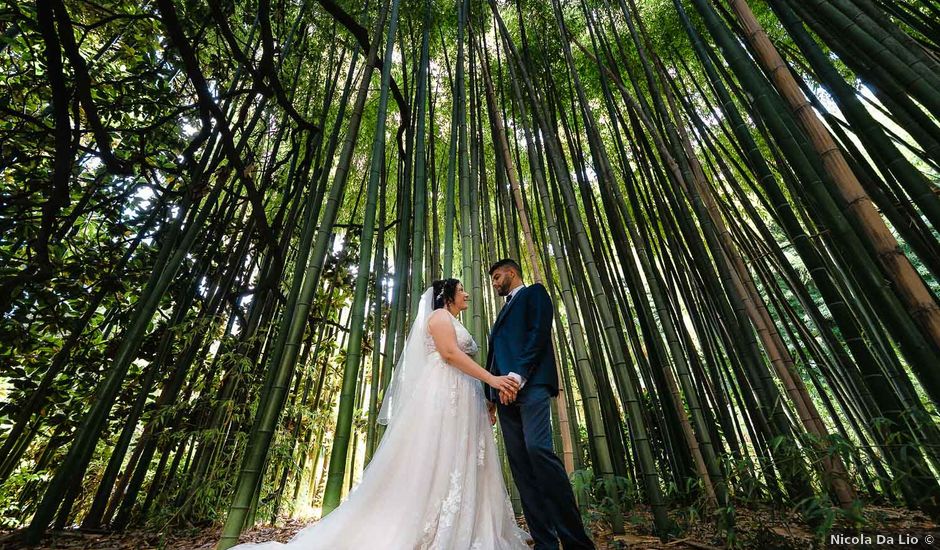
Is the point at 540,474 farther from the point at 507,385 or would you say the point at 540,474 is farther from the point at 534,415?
the point at 507,385

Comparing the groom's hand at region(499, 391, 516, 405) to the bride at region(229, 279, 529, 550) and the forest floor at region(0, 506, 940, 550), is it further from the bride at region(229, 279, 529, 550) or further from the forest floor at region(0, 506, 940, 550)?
the forest floor at region(0, 506, 940, 550)

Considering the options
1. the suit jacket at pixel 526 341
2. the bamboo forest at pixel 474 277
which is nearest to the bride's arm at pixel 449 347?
the suit jacket at pixel 526 341

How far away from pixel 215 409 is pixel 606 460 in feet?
7.60

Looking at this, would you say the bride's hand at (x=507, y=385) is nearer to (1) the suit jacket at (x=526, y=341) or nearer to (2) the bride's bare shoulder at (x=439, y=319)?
(1) the suit jacket at (x=526, y=341)

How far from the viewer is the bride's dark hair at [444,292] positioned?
1813 millimetres

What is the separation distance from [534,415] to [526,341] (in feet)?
0.95

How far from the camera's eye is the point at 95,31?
2691mm

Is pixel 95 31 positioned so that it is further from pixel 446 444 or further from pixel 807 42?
pixel 807 42

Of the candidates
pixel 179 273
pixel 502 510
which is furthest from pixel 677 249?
pixel 179 273

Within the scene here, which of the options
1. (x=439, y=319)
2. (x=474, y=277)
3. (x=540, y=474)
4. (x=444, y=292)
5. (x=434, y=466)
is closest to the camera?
(x=540, y=474)

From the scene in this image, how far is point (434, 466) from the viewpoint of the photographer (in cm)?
159

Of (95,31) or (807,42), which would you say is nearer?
(807,42)

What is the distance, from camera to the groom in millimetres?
1379

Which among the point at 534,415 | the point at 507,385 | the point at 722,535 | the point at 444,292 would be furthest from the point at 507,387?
the point at 722,535
